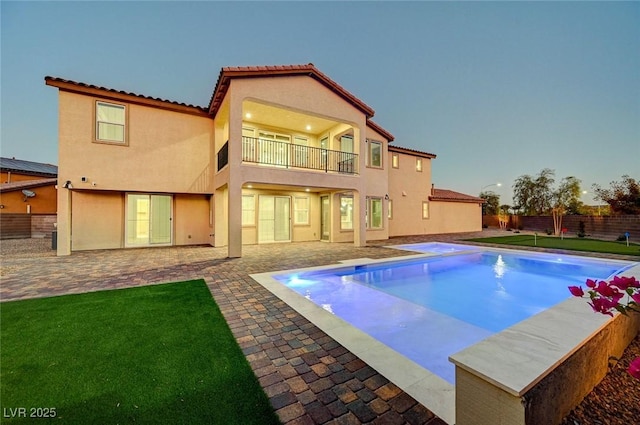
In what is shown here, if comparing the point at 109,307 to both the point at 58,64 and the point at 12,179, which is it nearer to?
the point at 12,179

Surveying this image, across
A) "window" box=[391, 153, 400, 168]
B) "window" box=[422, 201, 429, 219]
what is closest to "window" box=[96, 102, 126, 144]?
"window" box=[391, 153, 400, 168]

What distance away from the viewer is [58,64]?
2455 cm

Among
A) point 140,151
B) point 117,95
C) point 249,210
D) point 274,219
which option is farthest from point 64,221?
point 274,219

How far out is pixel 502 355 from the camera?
1825mm

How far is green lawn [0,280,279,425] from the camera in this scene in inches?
85.1

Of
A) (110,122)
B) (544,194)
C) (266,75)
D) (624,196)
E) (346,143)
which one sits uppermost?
(266,75)

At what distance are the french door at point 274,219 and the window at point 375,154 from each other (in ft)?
19.7

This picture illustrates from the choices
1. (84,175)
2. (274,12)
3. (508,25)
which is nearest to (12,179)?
(84,175)

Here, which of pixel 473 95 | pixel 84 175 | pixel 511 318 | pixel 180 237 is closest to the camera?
pixel 511 318

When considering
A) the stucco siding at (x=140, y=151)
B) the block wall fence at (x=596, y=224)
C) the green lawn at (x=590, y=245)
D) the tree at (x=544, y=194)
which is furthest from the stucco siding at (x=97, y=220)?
the tree at (x=544, y=194)

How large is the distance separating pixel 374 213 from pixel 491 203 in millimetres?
25721

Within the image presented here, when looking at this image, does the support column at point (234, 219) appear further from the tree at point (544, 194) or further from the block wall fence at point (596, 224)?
the tree at point (544, 194)

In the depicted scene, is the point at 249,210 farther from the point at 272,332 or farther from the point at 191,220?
the point at 272,332

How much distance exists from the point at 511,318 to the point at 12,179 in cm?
3274
